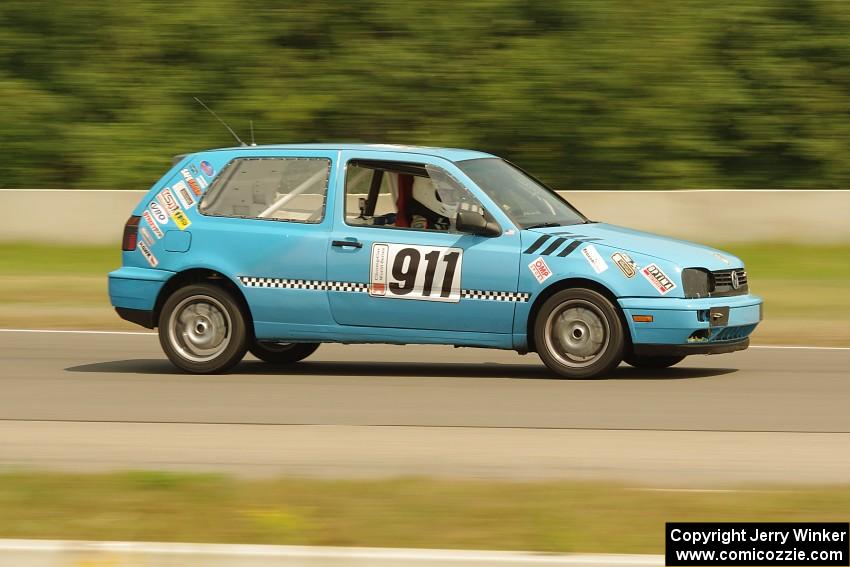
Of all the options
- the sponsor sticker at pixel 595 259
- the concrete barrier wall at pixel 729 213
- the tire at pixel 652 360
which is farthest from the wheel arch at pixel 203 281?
the concrete barrier wall at pixel 729 213

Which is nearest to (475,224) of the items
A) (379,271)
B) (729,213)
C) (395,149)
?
(379,271)

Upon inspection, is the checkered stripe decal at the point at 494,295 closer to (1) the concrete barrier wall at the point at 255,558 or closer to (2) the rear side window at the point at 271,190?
(2) the rear side window at the point at 271,190

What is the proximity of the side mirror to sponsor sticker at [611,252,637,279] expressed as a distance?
86 cm

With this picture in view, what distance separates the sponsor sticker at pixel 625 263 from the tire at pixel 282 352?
293 centimetres

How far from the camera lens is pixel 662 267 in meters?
10.5

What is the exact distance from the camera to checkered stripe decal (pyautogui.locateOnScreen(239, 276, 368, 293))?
35.9 feet

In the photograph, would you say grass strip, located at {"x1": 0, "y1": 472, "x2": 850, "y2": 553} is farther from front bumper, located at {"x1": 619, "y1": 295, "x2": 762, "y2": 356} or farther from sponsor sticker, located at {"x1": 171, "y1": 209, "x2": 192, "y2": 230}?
sponsor sticker, located at {"x1": 171, "y1": 209, "x2": 192, "y2": 230}

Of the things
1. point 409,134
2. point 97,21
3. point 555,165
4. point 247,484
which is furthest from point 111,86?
point 247,484

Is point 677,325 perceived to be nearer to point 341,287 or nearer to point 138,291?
point 341,287

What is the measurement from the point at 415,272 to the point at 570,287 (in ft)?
3.69

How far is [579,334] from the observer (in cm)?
1069

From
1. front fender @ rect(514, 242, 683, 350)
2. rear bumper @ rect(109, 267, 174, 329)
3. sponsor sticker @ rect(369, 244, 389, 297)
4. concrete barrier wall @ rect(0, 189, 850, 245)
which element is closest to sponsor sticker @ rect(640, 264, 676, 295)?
front fender @ rect(514, 242, 683, 350)

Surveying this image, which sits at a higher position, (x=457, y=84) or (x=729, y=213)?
(x=457, y=84)

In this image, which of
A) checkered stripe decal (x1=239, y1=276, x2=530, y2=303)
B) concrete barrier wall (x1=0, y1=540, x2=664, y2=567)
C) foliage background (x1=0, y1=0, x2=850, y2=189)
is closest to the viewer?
concrete barrier wall (x1=0, y1=540, x2=664, y2=567)
